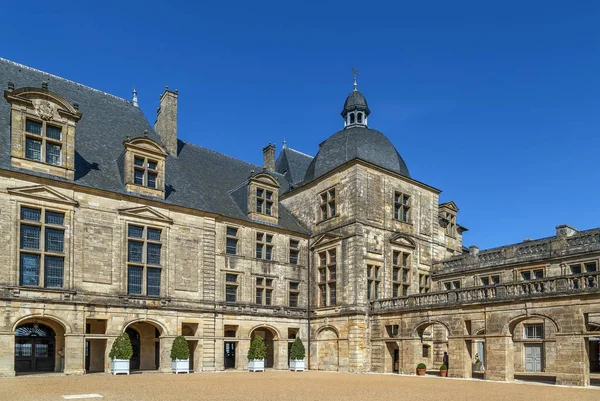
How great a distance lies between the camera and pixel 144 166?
25.4 metres

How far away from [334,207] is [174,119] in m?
9.55

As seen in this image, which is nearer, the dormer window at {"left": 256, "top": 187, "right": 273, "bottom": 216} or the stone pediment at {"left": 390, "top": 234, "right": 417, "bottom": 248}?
the stone pediment at {"left": 390, "top": 234, "right": 417, "bottom": 248}

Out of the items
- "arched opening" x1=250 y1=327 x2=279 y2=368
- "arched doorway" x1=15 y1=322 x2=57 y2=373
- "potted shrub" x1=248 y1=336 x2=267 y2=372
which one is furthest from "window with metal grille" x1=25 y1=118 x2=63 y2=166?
"arched opening" x1=250 y1=327 x2=279 y2=368

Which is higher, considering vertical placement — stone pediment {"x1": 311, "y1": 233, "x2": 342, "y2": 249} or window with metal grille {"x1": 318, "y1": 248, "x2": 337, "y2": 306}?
stone pediment {"x1": 311, "y1": 233, "x2": 342, "y2": 249}

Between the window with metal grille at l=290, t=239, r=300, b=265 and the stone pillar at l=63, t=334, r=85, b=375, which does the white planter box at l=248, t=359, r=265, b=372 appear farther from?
the stone pillar at l=63, t=334, r=85, b=375

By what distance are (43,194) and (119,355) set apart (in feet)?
22.0

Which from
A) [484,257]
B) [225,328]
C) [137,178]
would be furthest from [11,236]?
[484,257]

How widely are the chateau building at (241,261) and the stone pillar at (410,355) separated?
49mm

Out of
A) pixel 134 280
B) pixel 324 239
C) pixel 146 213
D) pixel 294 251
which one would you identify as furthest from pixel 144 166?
pixel 324 239

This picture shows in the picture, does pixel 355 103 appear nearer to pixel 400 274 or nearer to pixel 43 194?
pixel 400 274

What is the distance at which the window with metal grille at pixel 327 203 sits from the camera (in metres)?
29.9

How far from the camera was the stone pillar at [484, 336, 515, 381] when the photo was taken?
20.6 m

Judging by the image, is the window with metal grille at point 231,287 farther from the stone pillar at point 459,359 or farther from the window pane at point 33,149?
the stone pillar at point 459,359

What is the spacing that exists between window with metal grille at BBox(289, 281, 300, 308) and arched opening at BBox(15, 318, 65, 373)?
11.2 m
